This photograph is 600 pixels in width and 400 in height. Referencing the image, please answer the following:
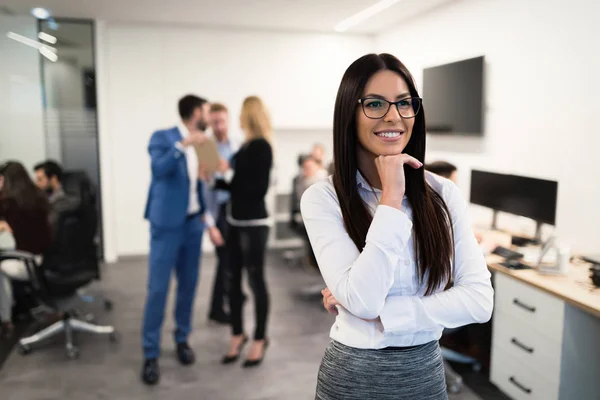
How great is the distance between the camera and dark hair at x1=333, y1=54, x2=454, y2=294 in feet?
3.72

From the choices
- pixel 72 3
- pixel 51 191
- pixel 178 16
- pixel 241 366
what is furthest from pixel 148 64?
pixel 241 366

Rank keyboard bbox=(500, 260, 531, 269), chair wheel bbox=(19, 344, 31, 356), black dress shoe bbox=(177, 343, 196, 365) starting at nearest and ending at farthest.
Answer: keyboard bbox=(500, 260, 531, 269) < black dress shoe bbox=(177, 343, 196, 365) < chair wheel bbox=(19, 344, 31, 356)

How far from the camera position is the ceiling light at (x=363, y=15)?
476cm

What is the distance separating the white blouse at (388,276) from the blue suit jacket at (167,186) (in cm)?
200

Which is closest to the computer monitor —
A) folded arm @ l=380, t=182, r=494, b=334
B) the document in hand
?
the document in hand

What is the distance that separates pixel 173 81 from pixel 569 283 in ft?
15.6

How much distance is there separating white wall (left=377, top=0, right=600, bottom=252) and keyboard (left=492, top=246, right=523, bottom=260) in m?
0.52

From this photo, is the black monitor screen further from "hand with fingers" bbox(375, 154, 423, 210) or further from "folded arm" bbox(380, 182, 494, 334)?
"hand with fingers" bbox(375, 154, 423, 210)

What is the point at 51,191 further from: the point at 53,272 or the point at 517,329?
the point at 517,329

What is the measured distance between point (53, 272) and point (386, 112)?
118 inches

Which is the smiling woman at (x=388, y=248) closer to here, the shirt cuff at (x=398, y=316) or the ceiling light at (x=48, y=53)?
the shirt cuff at (x=398, y=316)

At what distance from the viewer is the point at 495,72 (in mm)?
4176

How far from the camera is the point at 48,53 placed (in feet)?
18.6

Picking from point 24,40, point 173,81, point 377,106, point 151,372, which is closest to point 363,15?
point 173,81
